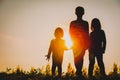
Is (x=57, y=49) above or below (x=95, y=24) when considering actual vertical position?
below

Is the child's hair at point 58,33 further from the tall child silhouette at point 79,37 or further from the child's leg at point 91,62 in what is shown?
the child's leg at point 91,62

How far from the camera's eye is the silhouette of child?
1388 centimetres

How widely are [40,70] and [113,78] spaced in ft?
15.2

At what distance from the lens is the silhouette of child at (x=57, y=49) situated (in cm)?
1388

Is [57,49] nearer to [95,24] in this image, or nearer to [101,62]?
[101,62]

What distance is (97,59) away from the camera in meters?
12.5

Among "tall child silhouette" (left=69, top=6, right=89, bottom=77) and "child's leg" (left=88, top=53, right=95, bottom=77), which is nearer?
"tall child silhouette" (left=69, top=6, right=89, bottom=77)

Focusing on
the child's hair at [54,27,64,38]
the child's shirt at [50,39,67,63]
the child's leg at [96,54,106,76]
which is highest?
the child's hair at [54,27,64,38]

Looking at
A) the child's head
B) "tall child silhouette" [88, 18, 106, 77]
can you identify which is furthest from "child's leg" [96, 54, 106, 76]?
the child's head

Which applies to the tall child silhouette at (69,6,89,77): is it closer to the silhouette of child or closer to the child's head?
the child's head

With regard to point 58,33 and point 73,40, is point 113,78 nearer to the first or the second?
point 73,40

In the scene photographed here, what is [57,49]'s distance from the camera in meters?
14.0

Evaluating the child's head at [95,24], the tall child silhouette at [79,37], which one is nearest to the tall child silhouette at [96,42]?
the child's head at [95,24]

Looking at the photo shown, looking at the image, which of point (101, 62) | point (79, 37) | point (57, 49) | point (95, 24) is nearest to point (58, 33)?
point (57, 49)
